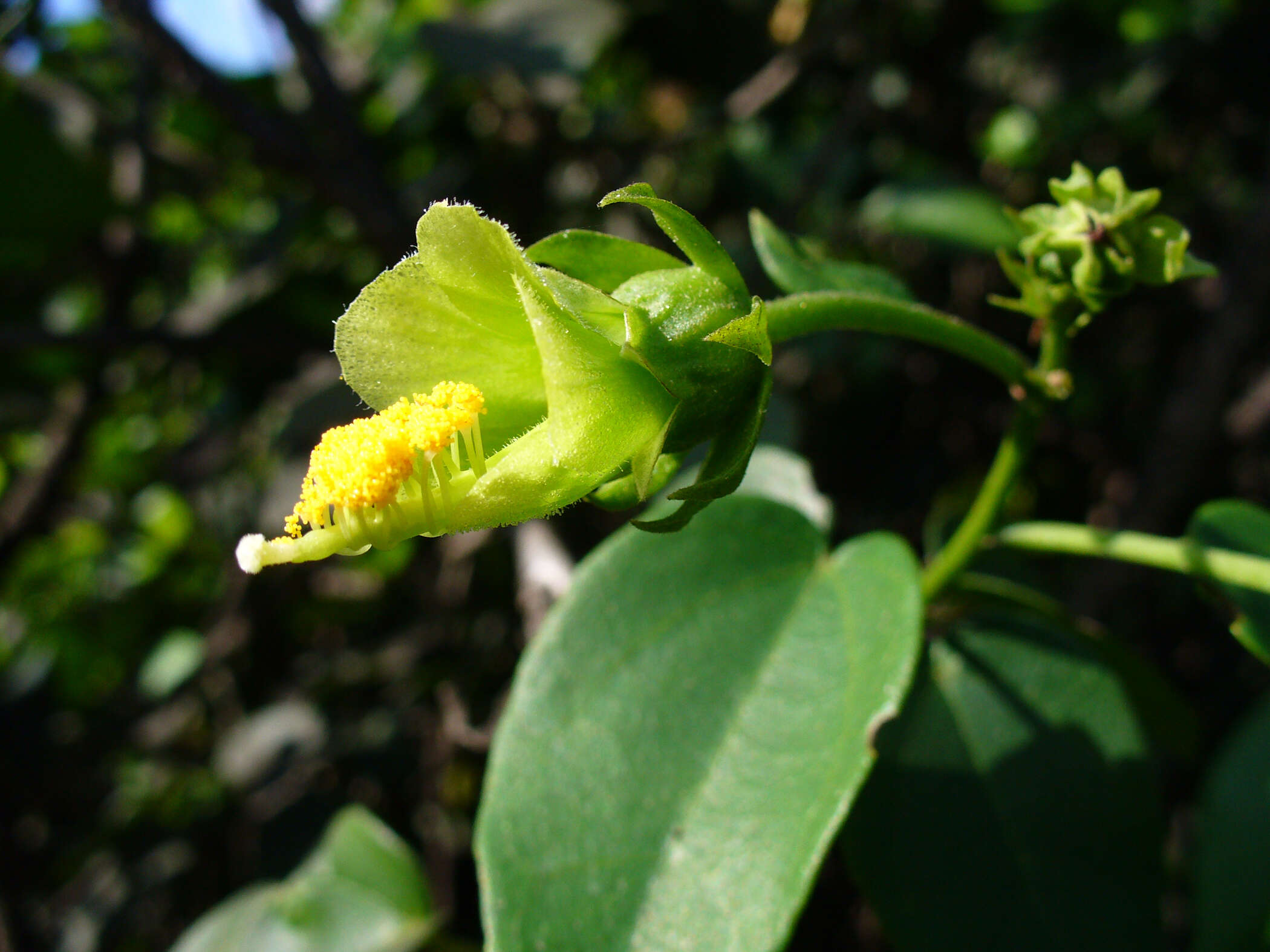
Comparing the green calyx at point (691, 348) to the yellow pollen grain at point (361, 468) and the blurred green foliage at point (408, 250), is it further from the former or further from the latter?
the blurred green foliage at point (408, 250)

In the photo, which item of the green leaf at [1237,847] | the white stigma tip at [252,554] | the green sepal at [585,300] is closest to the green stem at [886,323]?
the green sepal at [585,300]

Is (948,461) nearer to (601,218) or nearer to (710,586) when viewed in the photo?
(601,218)

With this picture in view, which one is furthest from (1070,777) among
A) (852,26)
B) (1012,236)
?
(852,26)

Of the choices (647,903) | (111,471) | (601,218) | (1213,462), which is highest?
(647,903)

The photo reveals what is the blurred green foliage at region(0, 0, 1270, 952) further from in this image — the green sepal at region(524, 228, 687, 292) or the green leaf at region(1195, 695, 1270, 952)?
the green sepal at region(524, 228, 687, 292)

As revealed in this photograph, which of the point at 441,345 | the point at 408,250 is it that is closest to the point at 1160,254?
the point at 441,345

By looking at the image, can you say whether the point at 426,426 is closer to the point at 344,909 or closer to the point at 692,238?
the point at 692,238

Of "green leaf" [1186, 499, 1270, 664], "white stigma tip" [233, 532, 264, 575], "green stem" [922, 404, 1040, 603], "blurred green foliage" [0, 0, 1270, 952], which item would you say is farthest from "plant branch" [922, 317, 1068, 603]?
"blurred green foliage" [0, 0, 1270, 952]

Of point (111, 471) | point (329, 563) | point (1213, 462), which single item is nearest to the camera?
point (1213, 462)
